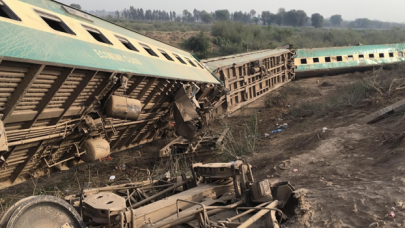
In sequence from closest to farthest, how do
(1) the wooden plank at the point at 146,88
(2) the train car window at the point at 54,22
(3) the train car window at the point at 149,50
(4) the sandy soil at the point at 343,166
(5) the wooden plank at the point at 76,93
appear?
1. (4) the sandy soil at the point at 343,166
2. (5) the wooden plank at the point at 76,93
3. (2) the train car window at the point at 54,22
4. (1) the wooden plank at the point at 146,88
5. (3) the train car window at the point at 149,50

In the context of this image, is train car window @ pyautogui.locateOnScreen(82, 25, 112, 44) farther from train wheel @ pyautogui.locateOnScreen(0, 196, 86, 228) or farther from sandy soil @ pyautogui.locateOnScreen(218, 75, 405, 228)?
sandy soil @ pyautogui.locateOnScreen(218, 75, 405, 228)

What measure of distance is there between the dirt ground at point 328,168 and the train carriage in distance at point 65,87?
74cm

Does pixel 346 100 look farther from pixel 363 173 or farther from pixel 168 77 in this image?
pixel 168 77

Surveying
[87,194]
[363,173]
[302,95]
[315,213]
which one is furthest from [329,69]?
[87,194]

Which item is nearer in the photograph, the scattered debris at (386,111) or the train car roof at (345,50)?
the scattered debris at (386,111)

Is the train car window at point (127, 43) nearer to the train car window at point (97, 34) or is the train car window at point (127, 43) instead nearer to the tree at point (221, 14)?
the train car window at point (97, 34)

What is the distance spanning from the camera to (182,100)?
773 cm

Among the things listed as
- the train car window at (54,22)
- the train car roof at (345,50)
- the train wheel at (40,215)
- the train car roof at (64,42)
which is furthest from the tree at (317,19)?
the train wheel at (40,215)

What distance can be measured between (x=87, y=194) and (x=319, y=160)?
4834 mm

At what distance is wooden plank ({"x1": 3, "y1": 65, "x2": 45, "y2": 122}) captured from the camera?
12.5 ft

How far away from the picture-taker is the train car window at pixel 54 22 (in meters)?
5.03

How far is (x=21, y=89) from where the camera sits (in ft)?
12.8

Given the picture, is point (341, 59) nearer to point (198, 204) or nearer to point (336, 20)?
point (198, 204)

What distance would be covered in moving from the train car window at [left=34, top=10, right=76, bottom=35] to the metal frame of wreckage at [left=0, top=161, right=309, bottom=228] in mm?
2776
